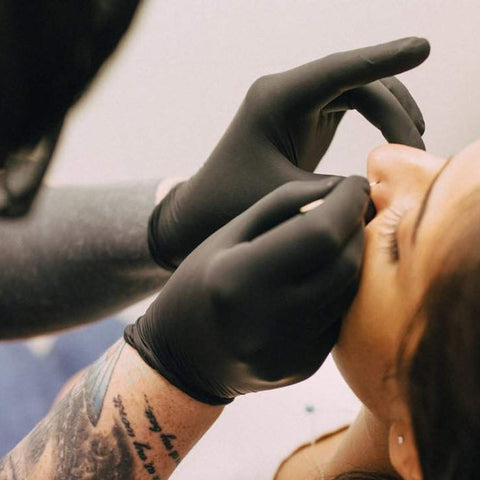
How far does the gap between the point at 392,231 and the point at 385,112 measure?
10.9 inches

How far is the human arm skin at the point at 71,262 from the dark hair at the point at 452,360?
0.55m

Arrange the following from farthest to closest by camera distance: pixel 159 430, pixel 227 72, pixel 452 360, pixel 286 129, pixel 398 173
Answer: pixel 227 72 < pixel 286 129 < pixel 159 430 < pixel 398 173 < pixel 452 360

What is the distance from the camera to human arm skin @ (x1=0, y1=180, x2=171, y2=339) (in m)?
0.97

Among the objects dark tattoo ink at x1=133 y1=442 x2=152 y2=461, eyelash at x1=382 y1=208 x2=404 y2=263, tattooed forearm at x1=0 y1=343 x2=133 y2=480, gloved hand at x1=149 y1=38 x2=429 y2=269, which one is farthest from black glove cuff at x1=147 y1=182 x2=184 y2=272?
eyelash at x1=382 y1=208 x2=404 y2=263

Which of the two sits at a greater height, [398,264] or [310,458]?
[398,264]

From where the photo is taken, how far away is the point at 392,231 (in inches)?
22.5

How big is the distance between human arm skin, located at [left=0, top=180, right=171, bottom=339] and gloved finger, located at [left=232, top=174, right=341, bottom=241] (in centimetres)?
37

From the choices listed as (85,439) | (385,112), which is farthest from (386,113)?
(85,439)

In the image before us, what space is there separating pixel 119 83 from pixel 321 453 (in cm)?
93

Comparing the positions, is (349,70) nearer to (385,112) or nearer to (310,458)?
(385,112)

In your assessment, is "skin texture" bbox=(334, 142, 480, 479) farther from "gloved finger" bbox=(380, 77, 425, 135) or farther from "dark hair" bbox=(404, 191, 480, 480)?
"gloved finger" bbox=(380, 77, 425, 135)

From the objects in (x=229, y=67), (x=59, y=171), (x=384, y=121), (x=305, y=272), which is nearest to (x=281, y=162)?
(x=384, y=121)

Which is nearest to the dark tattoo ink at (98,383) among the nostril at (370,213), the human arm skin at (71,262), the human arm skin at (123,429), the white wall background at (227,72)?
the human arm skin at (123,429)

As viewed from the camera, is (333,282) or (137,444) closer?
(333,282)
